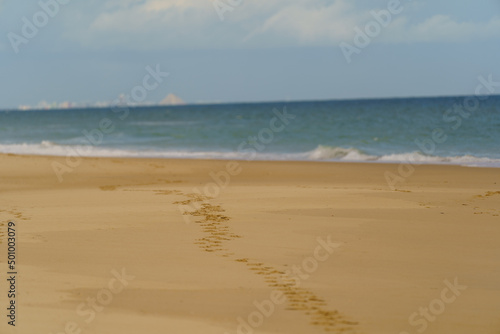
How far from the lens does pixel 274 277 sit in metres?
6.58

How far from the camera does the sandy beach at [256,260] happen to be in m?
5.51

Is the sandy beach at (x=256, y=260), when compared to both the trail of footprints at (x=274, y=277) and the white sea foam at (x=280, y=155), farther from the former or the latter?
the white sea foam at (x=280, y=155)

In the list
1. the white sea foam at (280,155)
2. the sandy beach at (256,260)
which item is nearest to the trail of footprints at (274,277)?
the sandy beach at (256,260)

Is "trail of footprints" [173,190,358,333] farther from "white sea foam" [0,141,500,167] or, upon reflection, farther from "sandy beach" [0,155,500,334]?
"white sea foam" [0,141,500,167]

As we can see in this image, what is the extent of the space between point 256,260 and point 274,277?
69 cm

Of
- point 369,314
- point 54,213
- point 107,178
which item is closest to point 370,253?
point 369,314

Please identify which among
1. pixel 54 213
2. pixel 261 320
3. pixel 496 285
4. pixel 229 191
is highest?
pixel 229 191

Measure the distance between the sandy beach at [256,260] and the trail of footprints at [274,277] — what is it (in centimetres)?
2

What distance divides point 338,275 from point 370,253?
1046 mm

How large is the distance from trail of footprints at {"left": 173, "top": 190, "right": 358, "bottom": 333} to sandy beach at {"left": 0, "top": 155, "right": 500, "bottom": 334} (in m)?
0.02

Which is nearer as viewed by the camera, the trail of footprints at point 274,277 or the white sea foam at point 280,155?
the trail of footprints at point 274,277

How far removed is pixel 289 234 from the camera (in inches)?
338

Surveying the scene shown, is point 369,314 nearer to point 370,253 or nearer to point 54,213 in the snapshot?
point 370,253

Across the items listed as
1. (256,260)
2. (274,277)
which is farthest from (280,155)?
(274,277)
